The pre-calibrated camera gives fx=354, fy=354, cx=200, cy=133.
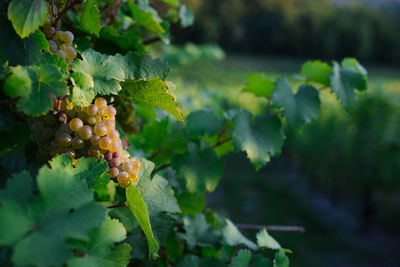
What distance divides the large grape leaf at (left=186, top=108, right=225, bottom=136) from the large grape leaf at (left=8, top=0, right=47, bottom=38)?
0.73 metres

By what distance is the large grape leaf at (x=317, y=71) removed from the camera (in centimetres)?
123

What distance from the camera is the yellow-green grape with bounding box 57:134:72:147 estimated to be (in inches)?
25.5

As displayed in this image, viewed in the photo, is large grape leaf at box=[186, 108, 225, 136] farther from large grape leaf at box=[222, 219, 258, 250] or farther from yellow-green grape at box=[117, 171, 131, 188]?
yellow-green grape at box=[117, 171, 131, 188]

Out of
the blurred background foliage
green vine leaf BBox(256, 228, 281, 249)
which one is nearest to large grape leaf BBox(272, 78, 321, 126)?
green vine leaf BBox(256, 228, 281, 249)

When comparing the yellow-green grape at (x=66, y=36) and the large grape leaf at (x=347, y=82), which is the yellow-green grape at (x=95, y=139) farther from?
the large grape leaf at (x=347, y=82)

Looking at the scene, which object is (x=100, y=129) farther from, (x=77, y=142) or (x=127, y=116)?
(x=127, y=116)

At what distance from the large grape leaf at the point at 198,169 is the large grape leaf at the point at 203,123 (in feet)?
0.19

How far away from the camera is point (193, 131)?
1245 mm

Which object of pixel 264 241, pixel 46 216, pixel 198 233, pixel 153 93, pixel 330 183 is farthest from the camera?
pixel 330 183

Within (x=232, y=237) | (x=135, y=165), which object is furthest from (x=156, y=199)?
(x=232, y=237)

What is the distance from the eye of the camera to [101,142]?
0.66 m

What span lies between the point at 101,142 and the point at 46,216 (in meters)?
0.19

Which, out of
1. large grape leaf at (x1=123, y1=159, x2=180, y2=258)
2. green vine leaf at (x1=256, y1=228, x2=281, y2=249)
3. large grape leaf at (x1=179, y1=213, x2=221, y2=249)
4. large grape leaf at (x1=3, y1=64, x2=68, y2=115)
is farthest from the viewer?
large grape leaf at (x1=179, y1=213, x2=221, y2=249)

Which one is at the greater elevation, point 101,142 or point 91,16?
point 91,16
